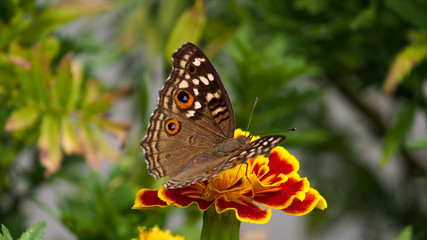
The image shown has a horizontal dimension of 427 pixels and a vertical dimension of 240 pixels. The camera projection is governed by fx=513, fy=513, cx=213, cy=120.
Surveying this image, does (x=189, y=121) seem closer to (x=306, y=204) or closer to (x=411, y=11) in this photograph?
(x=306, y=204)

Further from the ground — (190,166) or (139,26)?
(139,26)

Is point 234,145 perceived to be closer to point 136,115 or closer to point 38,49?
point 38,49

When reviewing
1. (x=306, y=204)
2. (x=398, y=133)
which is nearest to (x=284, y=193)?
(x=306, y=204)

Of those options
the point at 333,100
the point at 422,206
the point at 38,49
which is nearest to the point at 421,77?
the point at 422,206

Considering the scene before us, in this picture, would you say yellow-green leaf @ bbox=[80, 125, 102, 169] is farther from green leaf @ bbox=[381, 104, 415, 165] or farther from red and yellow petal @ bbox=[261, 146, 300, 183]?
green leaf @ bbox=[381, 104, 415, 165]

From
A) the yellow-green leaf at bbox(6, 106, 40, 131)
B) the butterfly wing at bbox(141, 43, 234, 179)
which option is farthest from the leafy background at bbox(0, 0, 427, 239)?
the butterfly wing at bbox(141, 43, 234, 179)

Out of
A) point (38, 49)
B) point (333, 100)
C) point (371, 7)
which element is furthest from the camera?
point (333, 100)

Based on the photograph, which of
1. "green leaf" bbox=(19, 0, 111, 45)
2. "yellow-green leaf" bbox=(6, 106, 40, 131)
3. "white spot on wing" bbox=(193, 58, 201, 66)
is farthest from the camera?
"green leaf" bbox=(19, 0, 111, 45)
